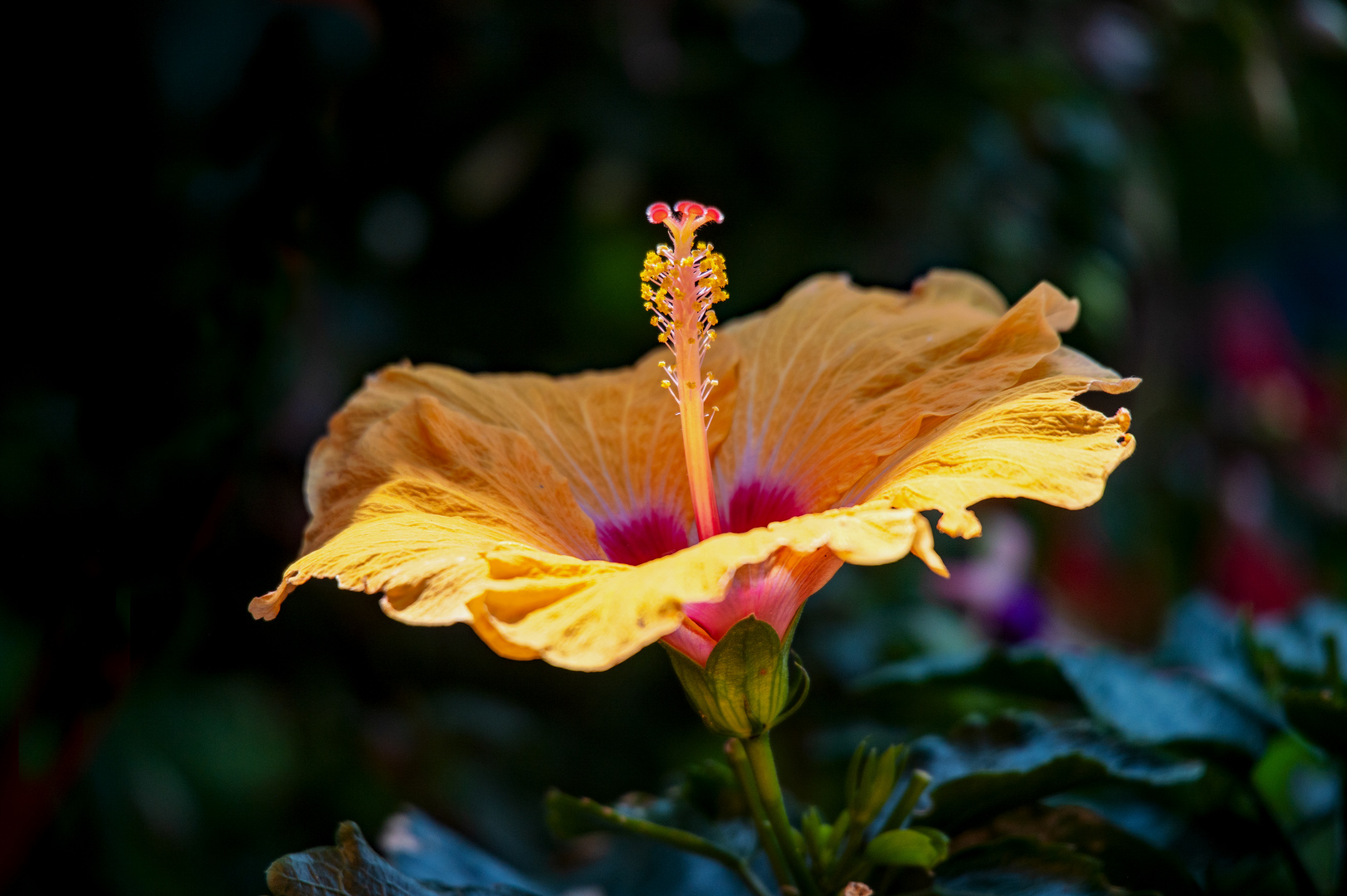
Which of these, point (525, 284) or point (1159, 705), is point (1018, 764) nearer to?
point (1159, 705)

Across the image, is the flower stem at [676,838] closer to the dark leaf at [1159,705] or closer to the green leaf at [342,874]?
the green leaf at [342,874]

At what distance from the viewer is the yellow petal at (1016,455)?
1.60 ft

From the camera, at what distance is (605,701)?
1789mm

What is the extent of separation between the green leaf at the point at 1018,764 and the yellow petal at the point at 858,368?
7.6 inches

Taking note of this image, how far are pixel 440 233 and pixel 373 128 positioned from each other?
283 mm

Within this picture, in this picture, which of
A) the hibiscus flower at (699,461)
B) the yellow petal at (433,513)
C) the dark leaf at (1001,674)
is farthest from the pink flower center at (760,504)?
the dark leaf at (1001,674)

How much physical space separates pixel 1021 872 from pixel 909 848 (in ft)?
0.28

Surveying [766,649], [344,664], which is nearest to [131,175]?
[766,649]

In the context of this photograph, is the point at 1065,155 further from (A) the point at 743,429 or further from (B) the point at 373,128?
(A) the point at 743,429

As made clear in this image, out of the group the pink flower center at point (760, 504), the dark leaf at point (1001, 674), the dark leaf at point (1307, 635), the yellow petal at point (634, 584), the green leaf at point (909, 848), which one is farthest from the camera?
the dark leaf at point (1307, 635)

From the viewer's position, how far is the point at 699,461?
2.12 ft

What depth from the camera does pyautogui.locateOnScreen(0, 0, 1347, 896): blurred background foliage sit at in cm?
89

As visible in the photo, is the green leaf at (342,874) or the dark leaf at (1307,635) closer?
the green leaf at (342,874)

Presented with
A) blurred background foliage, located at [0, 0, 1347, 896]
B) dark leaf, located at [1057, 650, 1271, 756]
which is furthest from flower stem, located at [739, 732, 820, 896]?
blurred background foliage, located at [0, 0, 1347, 896]
